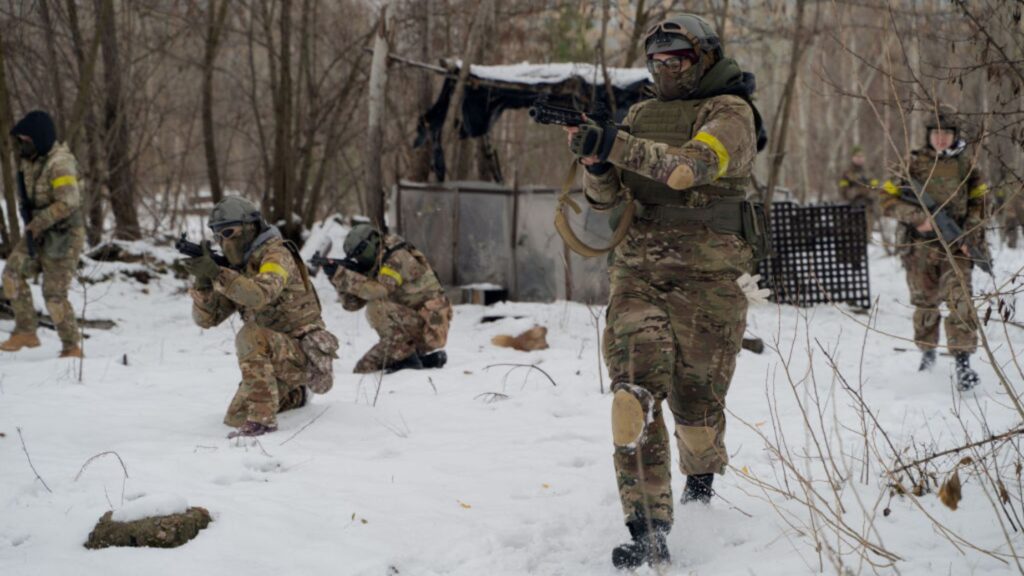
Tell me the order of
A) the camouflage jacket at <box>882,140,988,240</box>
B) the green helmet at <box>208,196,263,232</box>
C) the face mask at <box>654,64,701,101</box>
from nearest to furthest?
the face mask at <box>654,64,701,101</box>
the green helmet at <box>208,196,263,232</box>
the camouflage jacket at <box>882,140,988,240</box>

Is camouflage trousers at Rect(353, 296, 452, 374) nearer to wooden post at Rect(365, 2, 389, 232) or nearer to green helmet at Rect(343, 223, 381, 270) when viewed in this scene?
green helmet at Rect(343, 223, 381, 270)

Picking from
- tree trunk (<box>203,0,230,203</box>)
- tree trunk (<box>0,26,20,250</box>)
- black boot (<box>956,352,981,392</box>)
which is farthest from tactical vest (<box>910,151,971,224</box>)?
tree trunk (<box>203,0,230,203</box>)

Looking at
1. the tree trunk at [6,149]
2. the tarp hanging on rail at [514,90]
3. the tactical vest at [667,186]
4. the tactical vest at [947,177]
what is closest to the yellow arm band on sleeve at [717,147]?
the tactical vest at [667,186]

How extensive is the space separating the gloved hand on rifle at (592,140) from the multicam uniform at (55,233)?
5.68 m

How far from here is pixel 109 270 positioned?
11.2 m

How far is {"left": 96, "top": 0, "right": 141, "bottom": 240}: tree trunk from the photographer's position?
1140cm

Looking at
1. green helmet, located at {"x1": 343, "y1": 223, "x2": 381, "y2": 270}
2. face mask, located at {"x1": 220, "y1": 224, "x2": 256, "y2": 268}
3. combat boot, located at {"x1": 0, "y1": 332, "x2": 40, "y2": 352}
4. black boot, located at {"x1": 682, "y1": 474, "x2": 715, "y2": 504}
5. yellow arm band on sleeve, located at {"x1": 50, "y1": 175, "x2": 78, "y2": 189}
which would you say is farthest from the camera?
combat boot, located at {"x1": 0, "y1": 332, "x2": 40, "y2": 352}

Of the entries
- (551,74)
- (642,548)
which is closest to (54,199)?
(551,74)

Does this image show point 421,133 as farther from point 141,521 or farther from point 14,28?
point 141,521

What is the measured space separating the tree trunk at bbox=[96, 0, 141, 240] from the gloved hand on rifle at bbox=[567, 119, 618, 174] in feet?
31.7

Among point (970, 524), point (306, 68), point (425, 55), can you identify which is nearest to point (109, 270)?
point (306, 68)

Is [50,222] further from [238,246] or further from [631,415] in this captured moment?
[631,415]

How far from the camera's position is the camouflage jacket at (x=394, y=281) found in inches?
271

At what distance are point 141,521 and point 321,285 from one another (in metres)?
8.62
